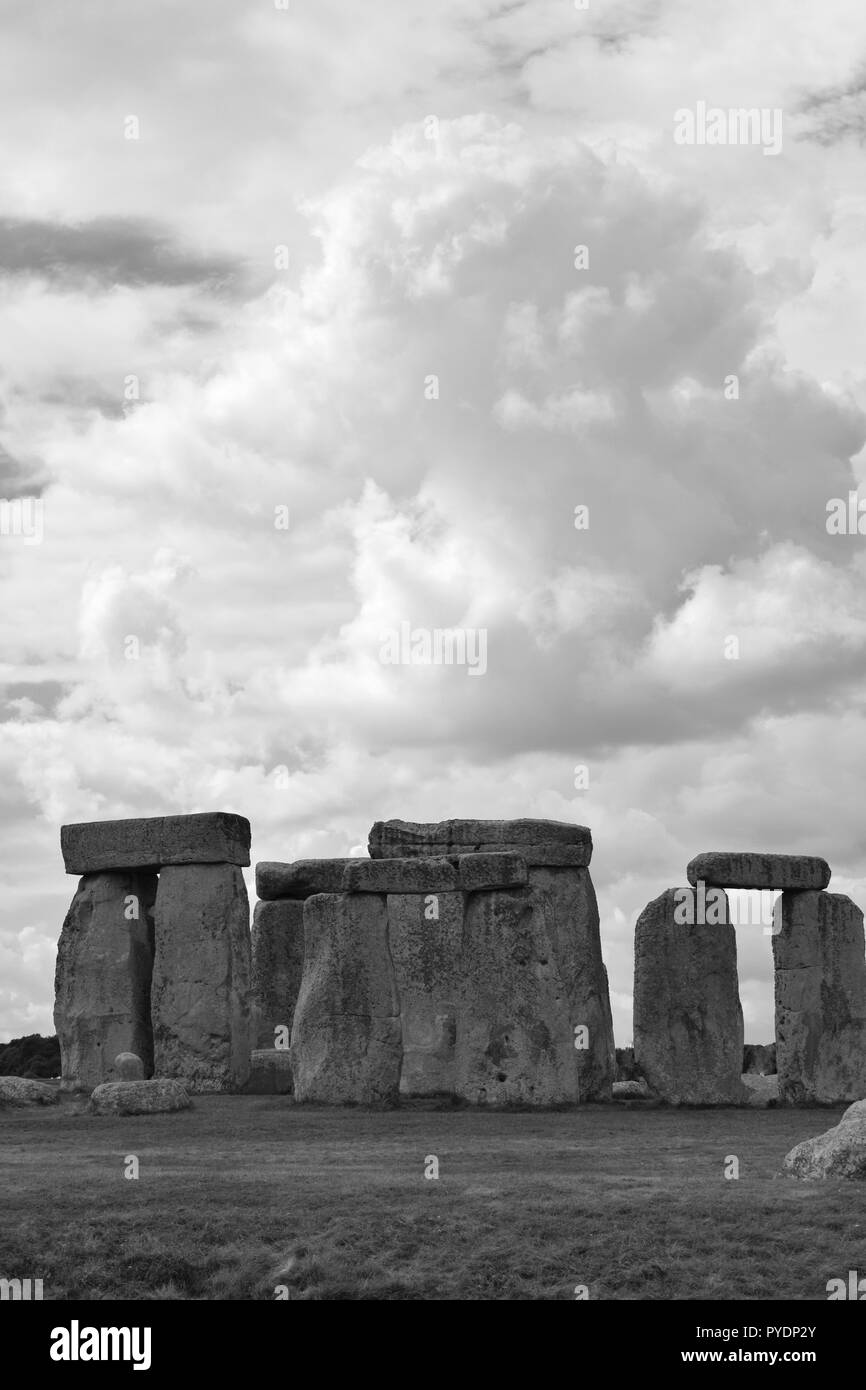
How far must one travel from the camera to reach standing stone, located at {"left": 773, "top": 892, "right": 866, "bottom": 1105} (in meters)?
27.5

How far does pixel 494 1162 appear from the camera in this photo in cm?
1738

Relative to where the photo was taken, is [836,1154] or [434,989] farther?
[434,989]

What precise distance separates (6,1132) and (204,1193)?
263 inches

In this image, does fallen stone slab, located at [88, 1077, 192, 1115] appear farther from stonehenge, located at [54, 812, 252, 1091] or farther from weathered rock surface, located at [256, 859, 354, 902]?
weathered rock surface, located at [256, 859, 354, 902]

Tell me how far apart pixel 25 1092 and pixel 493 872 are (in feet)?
23.1

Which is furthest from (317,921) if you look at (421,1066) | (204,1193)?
(204,1193)

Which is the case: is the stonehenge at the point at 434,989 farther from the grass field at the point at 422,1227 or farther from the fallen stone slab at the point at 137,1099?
the grass field at the point at 422,1227

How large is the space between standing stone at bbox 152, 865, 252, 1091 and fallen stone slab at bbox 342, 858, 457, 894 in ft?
10.2

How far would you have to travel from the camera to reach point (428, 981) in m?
25.3

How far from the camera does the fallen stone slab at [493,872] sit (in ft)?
80.0

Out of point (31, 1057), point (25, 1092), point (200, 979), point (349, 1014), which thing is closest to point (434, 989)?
point (349, 1014)

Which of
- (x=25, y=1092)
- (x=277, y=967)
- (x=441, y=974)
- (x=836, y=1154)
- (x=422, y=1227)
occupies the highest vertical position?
(x=277, y=967)

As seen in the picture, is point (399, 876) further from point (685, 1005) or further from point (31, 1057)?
point (31, 1057)

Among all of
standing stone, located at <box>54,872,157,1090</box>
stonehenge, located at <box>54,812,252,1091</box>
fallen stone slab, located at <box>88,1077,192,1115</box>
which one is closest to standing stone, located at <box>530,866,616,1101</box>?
stonehenge, located at <box>54,812,252,1091</box>
